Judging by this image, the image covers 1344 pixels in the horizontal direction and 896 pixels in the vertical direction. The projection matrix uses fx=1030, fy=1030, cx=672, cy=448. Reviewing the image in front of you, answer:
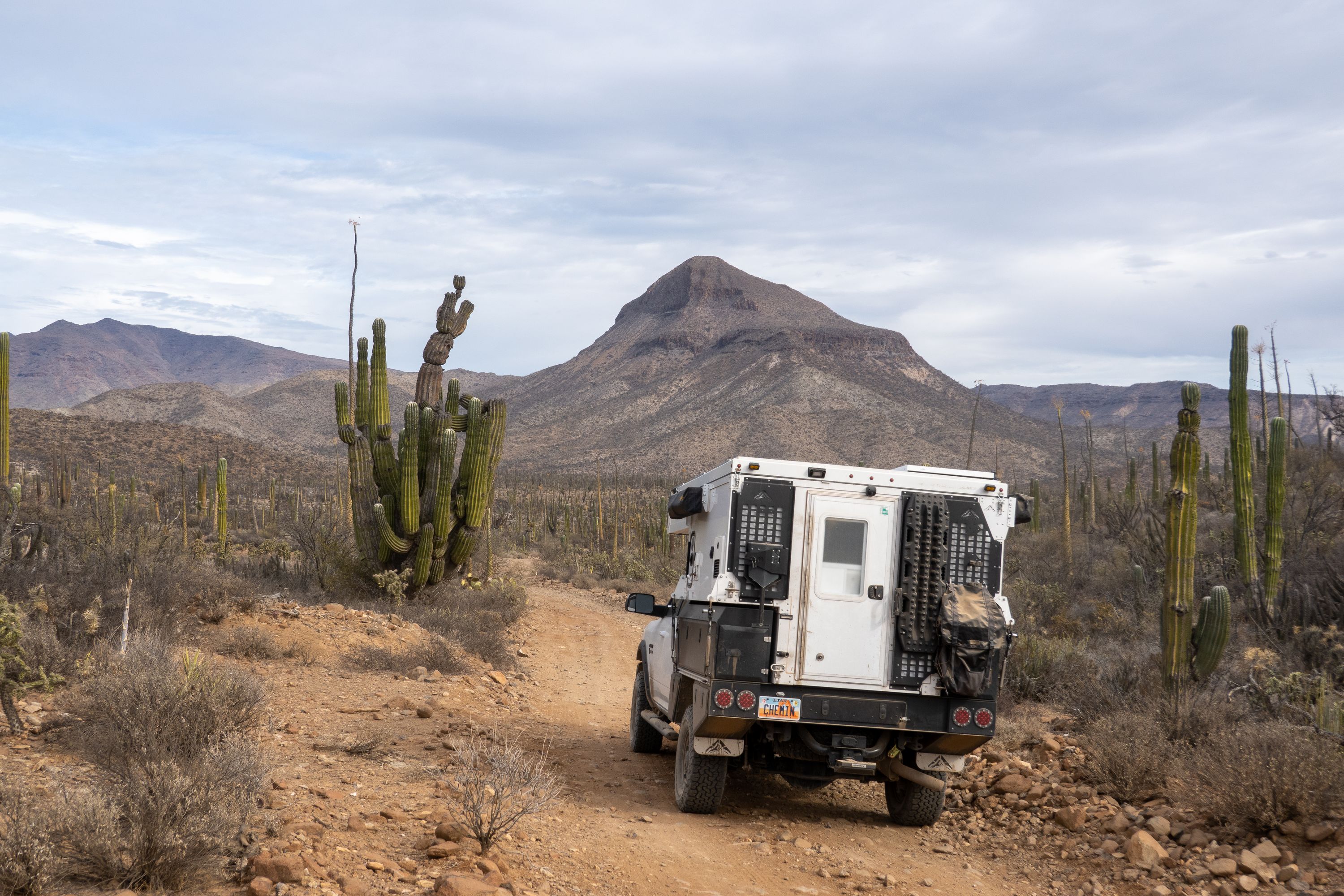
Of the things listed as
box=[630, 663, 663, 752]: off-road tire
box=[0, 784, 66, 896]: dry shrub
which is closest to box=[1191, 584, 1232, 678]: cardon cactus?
box=[630, 663, 663, 752]: off-road tire

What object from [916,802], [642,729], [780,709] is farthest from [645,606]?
[916,802]

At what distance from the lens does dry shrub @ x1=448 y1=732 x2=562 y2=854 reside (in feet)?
18.5

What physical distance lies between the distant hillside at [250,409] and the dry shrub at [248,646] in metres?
78.5

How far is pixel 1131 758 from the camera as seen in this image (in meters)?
7.23

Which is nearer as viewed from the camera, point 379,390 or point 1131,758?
point 1131,758

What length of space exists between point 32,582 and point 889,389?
324 feet

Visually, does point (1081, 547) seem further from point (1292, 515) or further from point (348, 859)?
point (348, 859)

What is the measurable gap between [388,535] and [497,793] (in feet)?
35.9

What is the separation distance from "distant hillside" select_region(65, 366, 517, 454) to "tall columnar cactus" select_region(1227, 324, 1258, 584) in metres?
81.4

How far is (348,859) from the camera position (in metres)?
5.18

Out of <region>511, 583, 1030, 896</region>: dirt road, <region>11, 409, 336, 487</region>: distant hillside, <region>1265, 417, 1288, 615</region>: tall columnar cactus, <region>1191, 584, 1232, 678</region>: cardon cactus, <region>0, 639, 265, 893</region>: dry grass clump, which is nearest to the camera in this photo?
<region>0, 639, 265, 893</region>: dry grass clump

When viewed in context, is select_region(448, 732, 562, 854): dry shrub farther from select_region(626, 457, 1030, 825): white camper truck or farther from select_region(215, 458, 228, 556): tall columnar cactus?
select_region(215, 458, 228, 556): tall columnar cactus

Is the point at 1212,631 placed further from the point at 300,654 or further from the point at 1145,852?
the point at 300,654

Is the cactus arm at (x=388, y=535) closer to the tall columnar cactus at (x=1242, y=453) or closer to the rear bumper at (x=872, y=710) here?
the rear bumper at (x=872, y=710)
